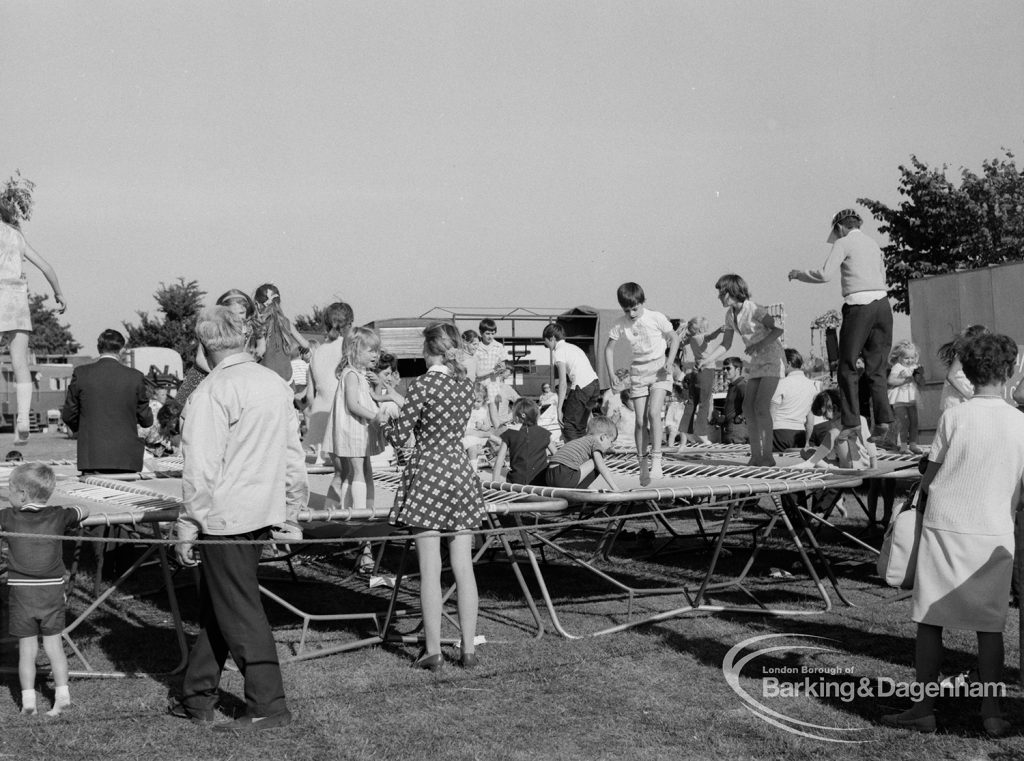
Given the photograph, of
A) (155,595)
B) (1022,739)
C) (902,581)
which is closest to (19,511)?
(155,595)

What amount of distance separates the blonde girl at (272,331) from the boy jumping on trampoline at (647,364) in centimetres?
247

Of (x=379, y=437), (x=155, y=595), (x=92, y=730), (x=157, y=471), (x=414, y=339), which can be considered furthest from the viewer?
(x=414, y=339)

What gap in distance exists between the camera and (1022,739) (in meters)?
4.06

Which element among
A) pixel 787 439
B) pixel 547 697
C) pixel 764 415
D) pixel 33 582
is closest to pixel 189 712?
pixel 33 582

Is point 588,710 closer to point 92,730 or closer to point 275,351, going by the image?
point 92,730

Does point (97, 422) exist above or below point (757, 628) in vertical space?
above

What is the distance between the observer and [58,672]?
4711 millimetres

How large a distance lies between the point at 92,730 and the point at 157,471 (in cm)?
439

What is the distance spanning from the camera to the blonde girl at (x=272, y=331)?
6.77m

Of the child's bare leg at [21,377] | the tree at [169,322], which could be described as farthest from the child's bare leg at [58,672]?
the tree at [169,322]

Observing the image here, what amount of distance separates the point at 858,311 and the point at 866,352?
34 centimetres

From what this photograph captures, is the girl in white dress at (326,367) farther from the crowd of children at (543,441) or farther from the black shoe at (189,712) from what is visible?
the black shoe at (189,712)

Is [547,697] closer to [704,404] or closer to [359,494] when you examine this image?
[359,494]

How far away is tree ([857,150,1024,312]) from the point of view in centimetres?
2591
